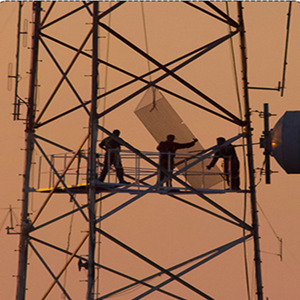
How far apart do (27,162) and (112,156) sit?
536cm

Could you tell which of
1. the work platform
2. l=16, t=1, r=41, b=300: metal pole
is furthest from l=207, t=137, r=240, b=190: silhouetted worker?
l=16, t=1, r=41, b=300: metal pole

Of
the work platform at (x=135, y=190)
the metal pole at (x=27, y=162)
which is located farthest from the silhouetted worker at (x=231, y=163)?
Result: the metal pole at (x=27, y=162)

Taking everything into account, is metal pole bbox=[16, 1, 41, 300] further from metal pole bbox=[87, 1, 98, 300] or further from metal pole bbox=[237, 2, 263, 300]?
metal pole bbox=[237, 2, 263, 300]

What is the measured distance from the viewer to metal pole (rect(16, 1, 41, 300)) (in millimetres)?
42781

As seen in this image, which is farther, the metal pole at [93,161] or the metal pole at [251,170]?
the metal pole at [251,170]

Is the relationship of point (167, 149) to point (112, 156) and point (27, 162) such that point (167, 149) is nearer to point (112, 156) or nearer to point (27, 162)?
point (112, 156)

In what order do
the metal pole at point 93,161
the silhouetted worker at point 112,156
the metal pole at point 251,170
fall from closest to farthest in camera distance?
the metal pole at point 93,161, the silhouetted worker at point 112,156, the metal pole at point 251,170

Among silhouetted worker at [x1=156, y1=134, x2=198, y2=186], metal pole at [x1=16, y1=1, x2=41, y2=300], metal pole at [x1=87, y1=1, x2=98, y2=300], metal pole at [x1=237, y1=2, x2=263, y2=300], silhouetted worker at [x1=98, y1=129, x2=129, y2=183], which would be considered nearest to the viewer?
metal pole at [x1=87, y1=1, x2=98, y2=300]

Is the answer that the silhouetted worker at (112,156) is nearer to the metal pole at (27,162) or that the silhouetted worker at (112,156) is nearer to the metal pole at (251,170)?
the metal pole at (251,170)

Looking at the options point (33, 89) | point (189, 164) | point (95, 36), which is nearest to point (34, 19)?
point (33, 89)

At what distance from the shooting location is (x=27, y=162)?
43000 millimetres

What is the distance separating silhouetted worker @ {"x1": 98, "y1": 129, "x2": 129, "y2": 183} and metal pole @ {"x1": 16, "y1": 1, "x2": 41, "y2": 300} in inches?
201

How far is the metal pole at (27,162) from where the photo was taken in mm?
42781

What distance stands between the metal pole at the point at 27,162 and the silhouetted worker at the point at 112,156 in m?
5.09
